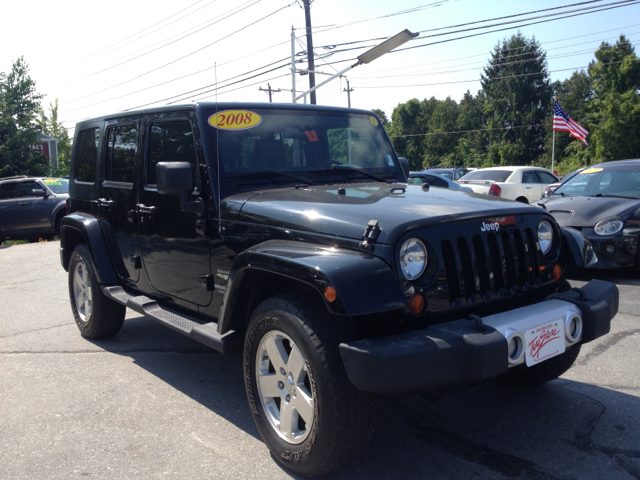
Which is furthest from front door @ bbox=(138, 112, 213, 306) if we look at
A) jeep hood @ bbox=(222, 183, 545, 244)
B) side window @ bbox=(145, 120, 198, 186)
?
jeep hood @ bbox=(222, 183, 545, 244)

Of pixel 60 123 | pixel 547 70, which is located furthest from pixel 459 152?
pixel 60 123

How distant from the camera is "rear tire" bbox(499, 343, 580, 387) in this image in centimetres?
342

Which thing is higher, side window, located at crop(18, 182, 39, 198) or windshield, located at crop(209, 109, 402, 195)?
windshield, located at crop(209, 109, 402, 195)

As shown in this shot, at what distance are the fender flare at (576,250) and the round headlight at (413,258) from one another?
3.81 feet

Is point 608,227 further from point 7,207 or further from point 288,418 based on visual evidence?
point 7,207

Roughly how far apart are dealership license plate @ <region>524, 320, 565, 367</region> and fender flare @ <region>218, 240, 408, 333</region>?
→ 2.11 feet

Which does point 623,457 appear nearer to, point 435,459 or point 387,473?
point 435,459

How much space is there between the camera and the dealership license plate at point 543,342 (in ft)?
8.44

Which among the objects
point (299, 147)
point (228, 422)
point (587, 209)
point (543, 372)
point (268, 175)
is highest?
point (299, 147)

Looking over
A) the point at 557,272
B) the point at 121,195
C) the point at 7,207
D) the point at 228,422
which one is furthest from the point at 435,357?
the point at 7,207

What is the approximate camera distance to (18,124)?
951 inches

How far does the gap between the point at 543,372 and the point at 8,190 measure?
598 inches

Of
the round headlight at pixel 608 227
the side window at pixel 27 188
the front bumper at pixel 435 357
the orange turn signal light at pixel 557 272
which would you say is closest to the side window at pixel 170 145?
the front bumper at pixel 435 357

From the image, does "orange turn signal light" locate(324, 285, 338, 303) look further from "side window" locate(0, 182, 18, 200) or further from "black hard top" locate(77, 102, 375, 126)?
"side window" locate(0, 182, 18, 200)
